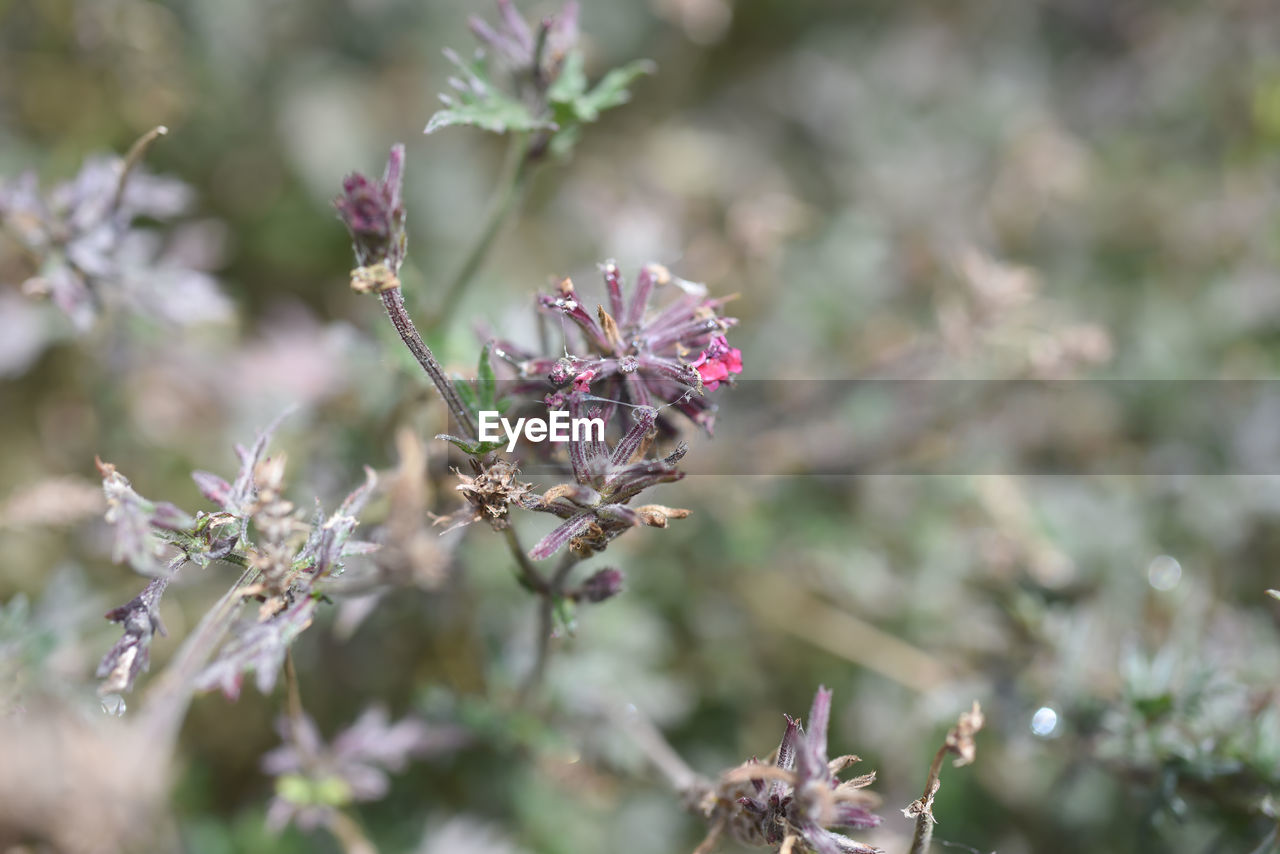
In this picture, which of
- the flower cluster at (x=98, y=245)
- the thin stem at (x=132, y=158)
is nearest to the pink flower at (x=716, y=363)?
the thin stem at (x=132, y=158)

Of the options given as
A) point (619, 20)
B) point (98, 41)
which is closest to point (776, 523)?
point (619, 20)

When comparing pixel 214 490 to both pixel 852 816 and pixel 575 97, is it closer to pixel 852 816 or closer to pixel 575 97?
pixel 575 97

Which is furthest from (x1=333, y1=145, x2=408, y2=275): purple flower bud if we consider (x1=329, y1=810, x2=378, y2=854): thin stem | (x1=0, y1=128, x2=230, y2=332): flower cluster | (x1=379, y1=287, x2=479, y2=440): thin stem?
(x1=329, y1=810, x2=378, y2=854): thin stem

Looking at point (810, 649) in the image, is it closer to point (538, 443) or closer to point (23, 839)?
point (538, 443)

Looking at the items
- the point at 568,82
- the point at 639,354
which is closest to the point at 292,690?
Result: the point at 639,354

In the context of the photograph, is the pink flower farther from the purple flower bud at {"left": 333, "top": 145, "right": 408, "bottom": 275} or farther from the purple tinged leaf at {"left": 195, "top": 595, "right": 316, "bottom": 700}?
the purple tinged leaf at {"left": 195, "top": 595, "right": 316, "bottom": 700}

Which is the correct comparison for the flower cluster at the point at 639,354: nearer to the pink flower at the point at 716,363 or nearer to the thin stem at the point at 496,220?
the pink flower at the point at 716,363
